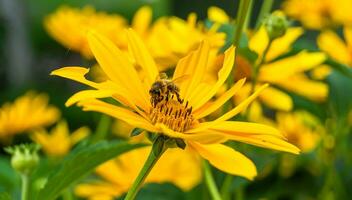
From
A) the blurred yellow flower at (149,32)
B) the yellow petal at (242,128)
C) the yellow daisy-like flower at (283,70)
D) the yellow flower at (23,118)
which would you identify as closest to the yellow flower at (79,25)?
the blurred yellow flower at (149,32)

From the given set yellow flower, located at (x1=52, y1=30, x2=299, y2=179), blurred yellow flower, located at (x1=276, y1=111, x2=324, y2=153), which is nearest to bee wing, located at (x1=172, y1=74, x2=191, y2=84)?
yellow flower, located at (x1=52, y1=30, x2=299, y2=179)

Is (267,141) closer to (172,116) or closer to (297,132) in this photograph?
(172,116)

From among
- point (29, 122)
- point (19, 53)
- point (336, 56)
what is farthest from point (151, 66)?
point (19, 53)

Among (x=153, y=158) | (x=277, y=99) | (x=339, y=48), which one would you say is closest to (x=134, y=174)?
(x=277, y=99)

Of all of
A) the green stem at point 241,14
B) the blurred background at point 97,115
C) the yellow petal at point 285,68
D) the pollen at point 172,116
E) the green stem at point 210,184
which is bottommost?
the blurred background at point 97,115

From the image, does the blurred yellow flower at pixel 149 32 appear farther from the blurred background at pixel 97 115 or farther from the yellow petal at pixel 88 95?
the yellow petal at pixel 88 95

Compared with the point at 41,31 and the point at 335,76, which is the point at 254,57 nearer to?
the point at 335,76
